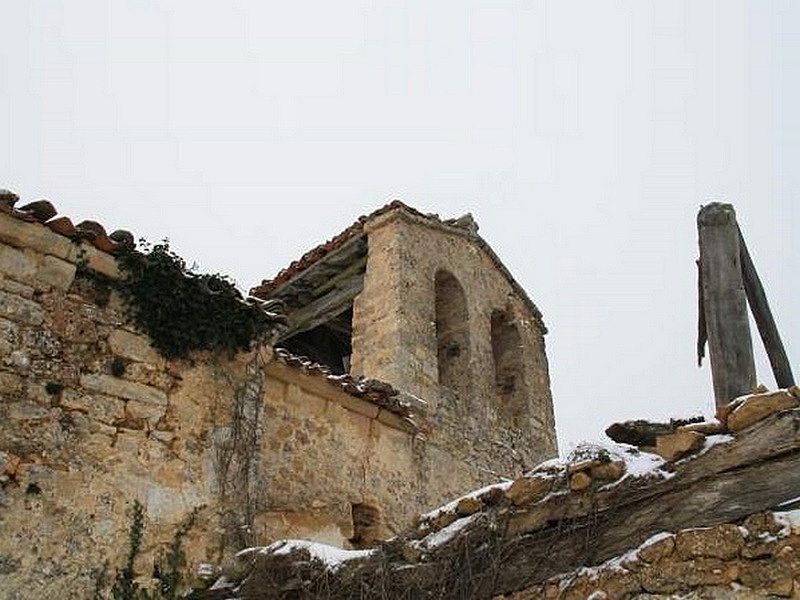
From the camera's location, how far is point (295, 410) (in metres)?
6.79

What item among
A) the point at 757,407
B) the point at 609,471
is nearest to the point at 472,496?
the point at 609,471

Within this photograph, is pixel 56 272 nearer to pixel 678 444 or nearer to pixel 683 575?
pixel 678 444

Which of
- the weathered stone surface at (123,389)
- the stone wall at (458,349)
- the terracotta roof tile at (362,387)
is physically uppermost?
the stone wall at (458,349)

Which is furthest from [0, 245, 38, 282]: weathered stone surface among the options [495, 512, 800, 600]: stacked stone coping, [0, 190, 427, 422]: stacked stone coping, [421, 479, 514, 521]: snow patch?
[495, 512, 800, 600]: stacked stone coping

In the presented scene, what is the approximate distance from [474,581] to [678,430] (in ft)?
3.92

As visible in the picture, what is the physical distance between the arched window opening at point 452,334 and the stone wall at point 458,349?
44 mm

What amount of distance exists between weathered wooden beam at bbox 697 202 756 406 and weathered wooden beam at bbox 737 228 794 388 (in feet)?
1.44

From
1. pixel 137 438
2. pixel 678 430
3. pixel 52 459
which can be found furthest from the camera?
pixel 137 438

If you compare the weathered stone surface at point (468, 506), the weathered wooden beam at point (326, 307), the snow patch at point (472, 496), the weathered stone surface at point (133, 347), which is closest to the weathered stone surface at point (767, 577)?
the snow patch at point (472, 496)

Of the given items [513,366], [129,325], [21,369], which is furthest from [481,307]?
[21,369]

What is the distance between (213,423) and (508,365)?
5.56 meters

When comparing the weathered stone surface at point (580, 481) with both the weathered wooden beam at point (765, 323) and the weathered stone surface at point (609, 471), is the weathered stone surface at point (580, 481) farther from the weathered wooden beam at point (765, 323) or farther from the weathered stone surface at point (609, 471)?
the weathered wooden beam at point (765, 323)

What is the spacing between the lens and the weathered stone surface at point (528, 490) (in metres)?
4.08

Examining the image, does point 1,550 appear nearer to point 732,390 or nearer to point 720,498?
point 720,498
